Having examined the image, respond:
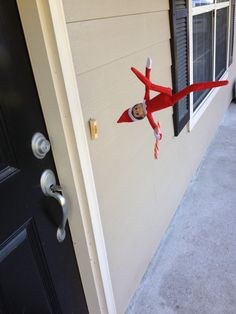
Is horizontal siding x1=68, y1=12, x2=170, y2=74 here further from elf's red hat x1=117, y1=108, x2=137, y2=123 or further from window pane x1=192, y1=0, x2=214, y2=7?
window pane x1=192, y1=0, x2=214, y2=7

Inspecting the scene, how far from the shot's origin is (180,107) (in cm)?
201

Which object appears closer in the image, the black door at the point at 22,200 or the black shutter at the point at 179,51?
the black door at the point at 22,200

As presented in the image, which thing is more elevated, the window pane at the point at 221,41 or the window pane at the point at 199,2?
the window pane at the point at 199,2

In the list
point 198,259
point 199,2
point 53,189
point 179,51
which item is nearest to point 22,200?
point 53,189

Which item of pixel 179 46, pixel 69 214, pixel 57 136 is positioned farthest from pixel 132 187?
pixel 179 46

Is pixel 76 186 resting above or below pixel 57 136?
below

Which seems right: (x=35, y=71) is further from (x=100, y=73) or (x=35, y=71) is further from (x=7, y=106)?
(x=100, y=73)

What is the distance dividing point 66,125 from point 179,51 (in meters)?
1.27

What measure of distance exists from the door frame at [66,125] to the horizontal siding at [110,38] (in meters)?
0.13

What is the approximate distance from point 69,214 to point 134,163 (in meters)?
0.55

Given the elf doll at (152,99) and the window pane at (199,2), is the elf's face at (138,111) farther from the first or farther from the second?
the window pane at (199,2)

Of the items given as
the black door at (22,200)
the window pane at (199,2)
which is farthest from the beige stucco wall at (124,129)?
the window pane at (199,2)

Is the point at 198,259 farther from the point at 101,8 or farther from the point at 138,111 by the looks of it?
the point at 101,8

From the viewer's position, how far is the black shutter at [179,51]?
5.61ft
